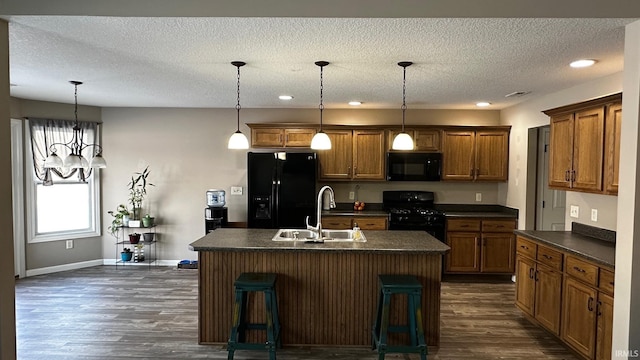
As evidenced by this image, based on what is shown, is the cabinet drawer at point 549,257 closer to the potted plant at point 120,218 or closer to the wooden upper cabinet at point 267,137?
the wooden upper cabinet at point 267,137

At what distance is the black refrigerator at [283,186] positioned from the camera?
5367mm

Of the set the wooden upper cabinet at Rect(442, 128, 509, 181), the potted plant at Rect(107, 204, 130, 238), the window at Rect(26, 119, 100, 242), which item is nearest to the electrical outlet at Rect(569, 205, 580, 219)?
the wooden upper cabinet at Rect(442, 128, 509, 181)

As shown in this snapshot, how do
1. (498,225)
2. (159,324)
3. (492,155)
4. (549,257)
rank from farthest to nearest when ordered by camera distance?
(492,155)
(498,225)
(159,324)
(549,257)

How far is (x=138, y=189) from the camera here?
5918 millimetres

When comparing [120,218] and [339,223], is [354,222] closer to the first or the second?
[339,223]

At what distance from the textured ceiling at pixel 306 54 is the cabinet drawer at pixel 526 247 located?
160cm

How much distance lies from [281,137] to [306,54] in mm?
2639

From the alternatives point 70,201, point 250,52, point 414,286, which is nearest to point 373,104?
point 250,52

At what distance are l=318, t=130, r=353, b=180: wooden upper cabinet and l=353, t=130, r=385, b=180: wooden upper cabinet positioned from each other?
0.09 meters

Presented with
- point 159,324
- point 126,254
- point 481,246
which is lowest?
point 159,324

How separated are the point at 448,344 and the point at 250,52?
2.96m

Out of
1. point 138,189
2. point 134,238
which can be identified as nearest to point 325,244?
point 134,238

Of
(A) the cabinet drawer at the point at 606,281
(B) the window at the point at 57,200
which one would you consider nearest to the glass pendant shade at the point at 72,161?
(B) the window at the point at 57,200

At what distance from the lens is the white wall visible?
140 inches
